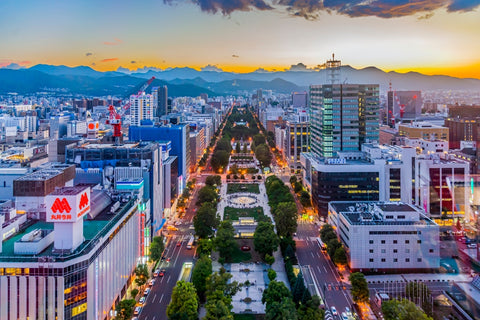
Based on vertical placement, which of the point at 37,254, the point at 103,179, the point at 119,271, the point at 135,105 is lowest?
the point at 119,271

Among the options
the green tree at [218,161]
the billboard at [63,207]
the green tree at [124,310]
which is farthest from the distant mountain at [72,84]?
the billboard at [63,207]

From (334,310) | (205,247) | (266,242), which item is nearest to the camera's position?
(334,310)

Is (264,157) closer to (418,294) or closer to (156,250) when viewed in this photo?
(156,250)

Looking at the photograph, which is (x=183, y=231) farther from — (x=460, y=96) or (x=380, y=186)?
(x=460, y=96)

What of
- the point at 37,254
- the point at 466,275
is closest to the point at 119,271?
the point at 37,254

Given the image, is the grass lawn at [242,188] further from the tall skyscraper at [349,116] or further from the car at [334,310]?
the car at [334,310]

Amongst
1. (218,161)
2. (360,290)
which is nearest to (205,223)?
(360,290)
